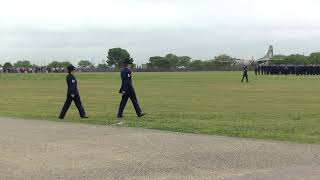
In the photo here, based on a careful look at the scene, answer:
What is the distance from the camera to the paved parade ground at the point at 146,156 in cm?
925

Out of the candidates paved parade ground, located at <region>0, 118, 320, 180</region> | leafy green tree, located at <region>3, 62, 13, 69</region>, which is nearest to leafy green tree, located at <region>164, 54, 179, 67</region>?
leafy green tree, located at <region>3, 62, 13, 69</region>

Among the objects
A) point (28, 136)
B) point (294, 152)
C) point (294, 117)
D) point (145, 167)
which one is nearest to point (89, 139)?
point (28, 136)

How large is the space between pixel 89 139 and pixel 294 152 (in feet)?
14.9

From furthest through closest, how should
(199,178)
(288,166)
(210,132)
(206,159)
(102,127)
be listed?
(102,127) → (210,132) → (206,159) → (288,166) → (199,178)

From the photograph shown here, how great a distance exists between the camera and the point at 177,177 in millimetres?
8938

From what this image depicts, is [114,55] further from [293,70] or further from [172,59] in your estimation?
[293,70]

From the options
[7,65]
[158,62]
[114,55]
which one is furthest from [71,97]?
[114,55]

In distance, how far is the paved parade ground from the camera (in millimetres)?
9250

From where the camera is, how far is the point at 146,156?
10883mm

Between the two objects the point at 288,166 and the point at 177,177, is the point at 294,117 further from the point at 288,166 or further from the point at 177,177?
the point at 177,177

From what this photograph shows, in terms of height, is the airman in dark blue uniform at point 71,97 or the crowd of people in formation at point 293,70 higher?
the airman in dark blue uniform at point 71,97

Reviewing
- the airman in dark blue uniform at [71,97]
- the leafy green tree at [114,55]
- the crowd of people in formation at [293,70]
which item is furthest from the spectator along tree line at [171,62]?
the airman in dark blue uniform at [71,97]

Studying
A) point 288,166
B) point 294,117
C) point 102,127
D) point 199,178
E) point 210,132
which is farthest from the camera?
point 294,117

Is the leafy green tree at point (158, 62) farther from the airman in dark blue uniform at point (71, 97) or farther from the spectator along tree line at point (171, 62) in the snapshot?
the airman in dark blue uniform at point (71, 97)
